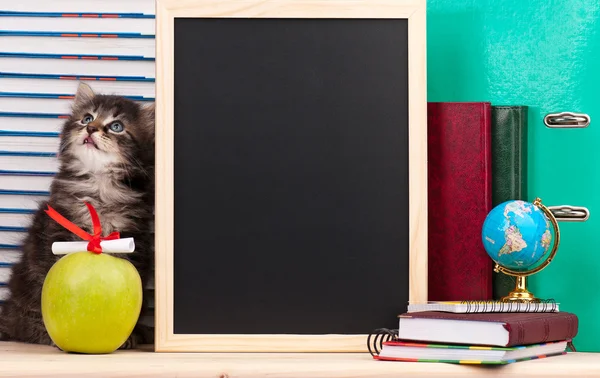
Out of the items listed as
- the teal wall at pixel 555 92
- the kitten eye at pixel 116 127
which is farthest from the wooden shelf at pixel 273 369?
the kitten eye at pixel 116 127

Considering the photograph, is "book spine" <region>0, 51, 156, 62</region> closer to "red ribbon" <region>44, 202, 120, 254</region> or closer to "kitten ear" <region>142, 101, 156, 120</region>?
"kitten ear" <region>142, 101, 156, 120</region>

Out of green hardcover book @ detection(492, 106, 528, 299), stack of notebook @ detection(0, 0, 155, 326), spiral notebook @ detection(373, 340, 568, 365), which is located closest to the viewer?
spiral notebook @ detection(373, 340, 568, 365)

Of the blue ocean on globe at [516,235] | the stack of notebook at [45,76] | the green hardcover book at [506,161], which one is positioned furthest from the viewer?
the stack of notebook at [45,76]

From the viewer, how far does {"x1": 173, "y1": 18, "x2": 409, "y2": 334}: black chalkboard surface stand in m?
1.11

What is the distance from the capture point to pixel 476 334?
93 centimetres

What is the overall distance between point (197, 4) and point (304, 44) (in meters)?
0.18

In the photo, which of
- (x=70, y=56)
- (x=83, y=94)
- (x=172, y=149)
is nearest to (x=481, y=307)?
(x=172, y=149)

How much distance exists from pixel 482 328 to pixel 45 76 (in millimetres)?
912

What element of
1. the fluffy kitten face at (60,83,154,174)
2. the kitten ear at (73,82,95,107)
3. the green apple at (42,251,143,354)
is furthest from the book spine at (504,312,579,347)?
the kitten ear at (73,82,95,107)

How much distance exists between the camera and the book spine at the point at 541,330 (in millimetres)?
915

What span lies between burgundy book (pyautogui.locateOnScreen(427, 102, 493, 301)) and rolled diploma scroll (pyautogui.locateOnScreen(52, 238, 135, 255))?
47 centimetres

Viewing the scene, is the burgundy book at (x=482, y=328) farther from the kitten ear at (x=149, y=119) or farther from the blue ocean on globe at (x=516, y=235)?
the kitten ear at (x=149, y=119)

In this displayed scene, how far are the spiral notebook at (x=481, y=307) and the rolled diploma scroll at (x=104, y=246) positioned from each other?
0.41m

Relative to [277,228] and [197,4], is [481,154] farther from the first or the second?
[197,4]
